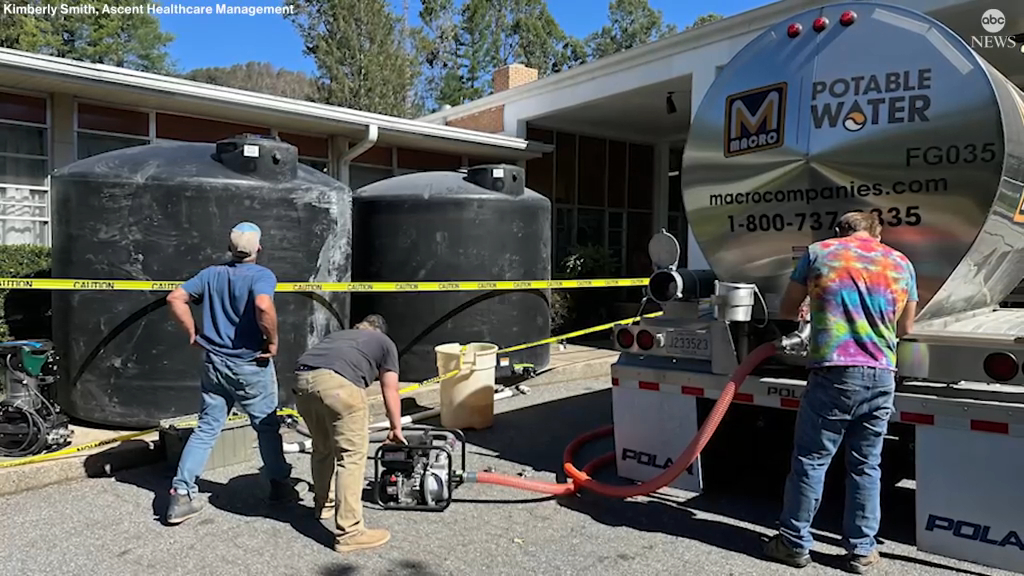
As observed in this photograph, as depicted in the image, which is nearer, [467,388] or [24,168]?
[467,388]

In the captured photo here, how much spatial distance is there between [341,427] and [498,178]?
186 inches

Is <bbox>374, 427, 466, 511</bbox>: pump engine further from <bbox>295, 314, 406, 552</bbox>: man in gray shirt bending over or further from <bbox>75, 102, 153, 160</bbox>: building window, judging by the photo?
<bbox>75, 102, 153, 160</bbox>: building window

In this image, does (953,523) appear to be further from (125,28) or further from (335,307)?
(125,28)

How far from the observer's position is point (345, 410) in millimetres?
4086

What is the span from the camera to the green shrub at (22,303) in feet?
24.0

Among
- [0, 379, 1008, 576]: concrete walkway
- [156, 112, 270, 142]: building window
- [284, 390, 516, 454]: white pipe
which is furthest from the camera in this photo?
[156, 112, 270, 142]: building window

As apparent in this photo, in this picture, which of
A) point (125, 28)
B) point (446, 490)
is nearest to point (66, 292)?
point (446, 490)

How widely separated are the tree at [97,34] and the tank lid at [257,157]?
26547 millimetres

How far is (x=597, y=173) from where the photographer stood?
17.4 metres

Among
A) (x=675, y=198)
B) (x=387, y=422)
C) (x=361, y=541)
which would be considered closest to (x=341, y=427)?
(x=361, y=541)

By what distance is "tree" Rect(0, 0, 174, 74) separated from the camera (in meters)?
28.9

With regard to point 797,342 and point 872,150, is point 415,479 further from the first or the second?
point 872,150

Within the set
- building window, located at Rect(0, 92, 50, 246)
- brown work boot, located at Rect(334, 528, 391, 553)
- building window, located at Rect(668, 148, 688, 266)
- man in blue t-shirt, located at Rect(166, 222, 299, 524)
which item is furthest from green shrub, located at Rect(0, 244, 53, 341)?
building window, located at Rect(668, 148, 688, 266)

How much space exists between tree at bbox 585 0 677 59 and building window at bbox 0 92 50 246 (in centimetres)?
4747
